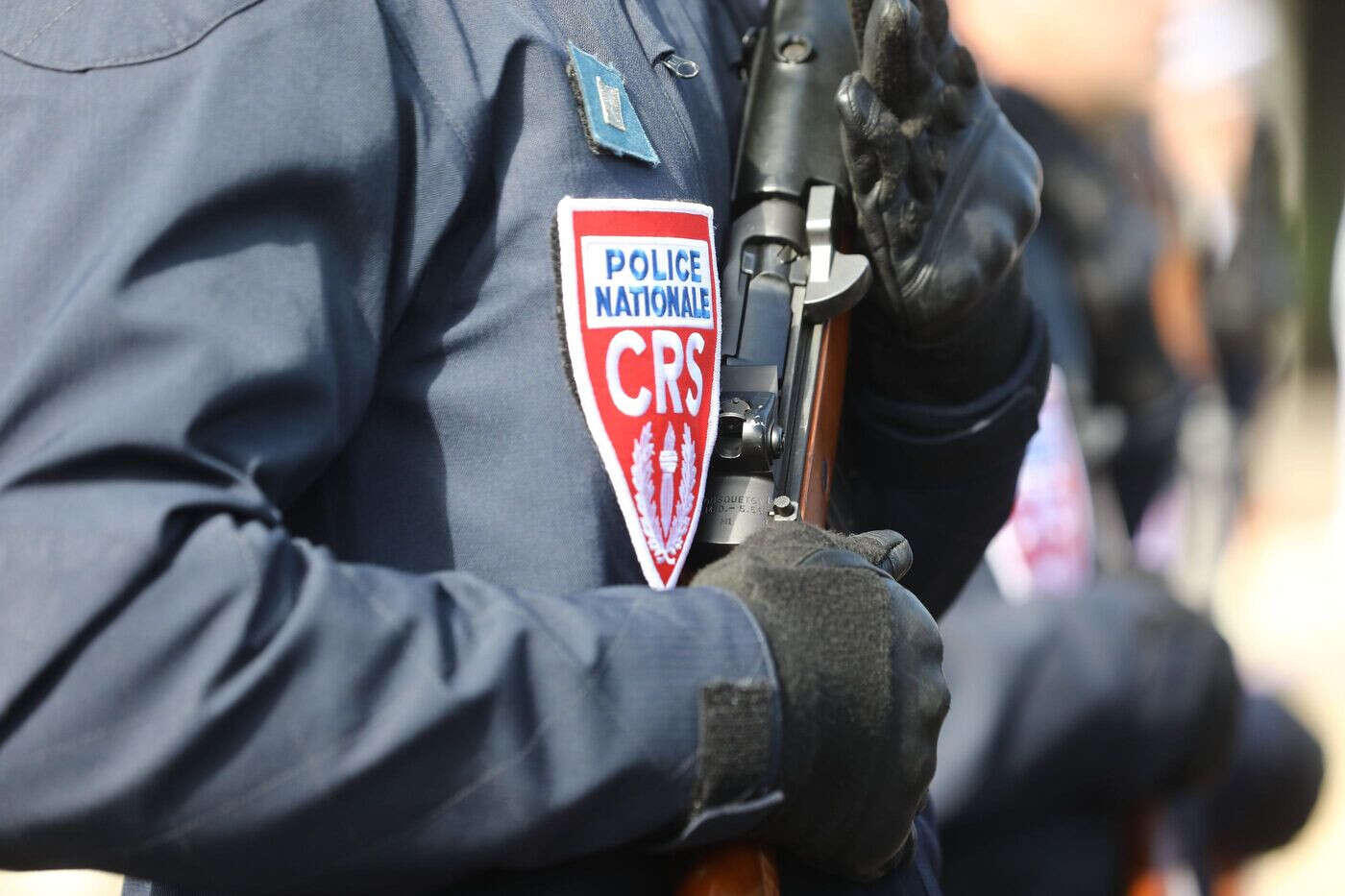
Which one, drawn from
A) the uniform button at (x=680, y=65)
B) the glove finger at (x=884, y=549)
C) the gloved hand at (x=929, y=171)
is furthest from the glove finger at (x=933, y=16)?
the glove finger at (x=884, y=549)

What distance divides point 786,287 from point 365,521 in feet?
1.54

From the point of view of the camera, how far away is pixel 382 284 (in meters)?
1.12

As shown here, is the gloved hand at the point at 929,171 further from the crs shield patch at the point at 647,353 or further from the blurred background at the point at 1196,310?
the blurred background at the point at 1196,310

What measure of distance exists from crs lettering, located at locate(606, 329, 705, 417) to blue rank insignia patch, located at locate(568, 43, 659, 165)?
137mm

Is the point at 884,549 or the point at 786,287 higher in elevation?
the point at 786,287

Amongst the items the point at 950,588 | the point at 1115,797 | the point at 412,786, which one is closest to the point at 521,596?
the point at 412,786

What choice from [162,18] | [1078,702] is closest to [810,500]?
[162,18]

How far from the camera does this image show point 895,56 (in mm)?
1508

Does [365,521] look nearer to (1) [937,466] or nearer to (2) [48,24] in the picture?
(2) [48,24]

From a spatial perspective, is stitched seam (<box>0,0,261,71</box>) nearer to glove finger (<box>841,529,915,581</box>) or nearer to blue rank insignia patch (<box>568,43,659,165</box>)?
blue rank insignia patch (<box>568,43,659,165</box>)

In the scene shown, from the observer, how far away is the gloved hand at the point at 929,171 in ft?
4.95

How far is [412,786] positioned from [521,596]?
0.15 m

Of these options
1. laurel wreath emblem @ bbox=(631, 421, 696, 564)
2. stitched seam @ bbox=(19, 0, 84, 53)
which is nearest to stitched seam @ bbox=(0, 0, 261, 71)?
stitched seam @ bbox=(19, 0, 84, 53)

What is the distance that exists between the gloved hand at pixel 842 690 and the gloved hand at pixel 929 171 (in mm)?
415
